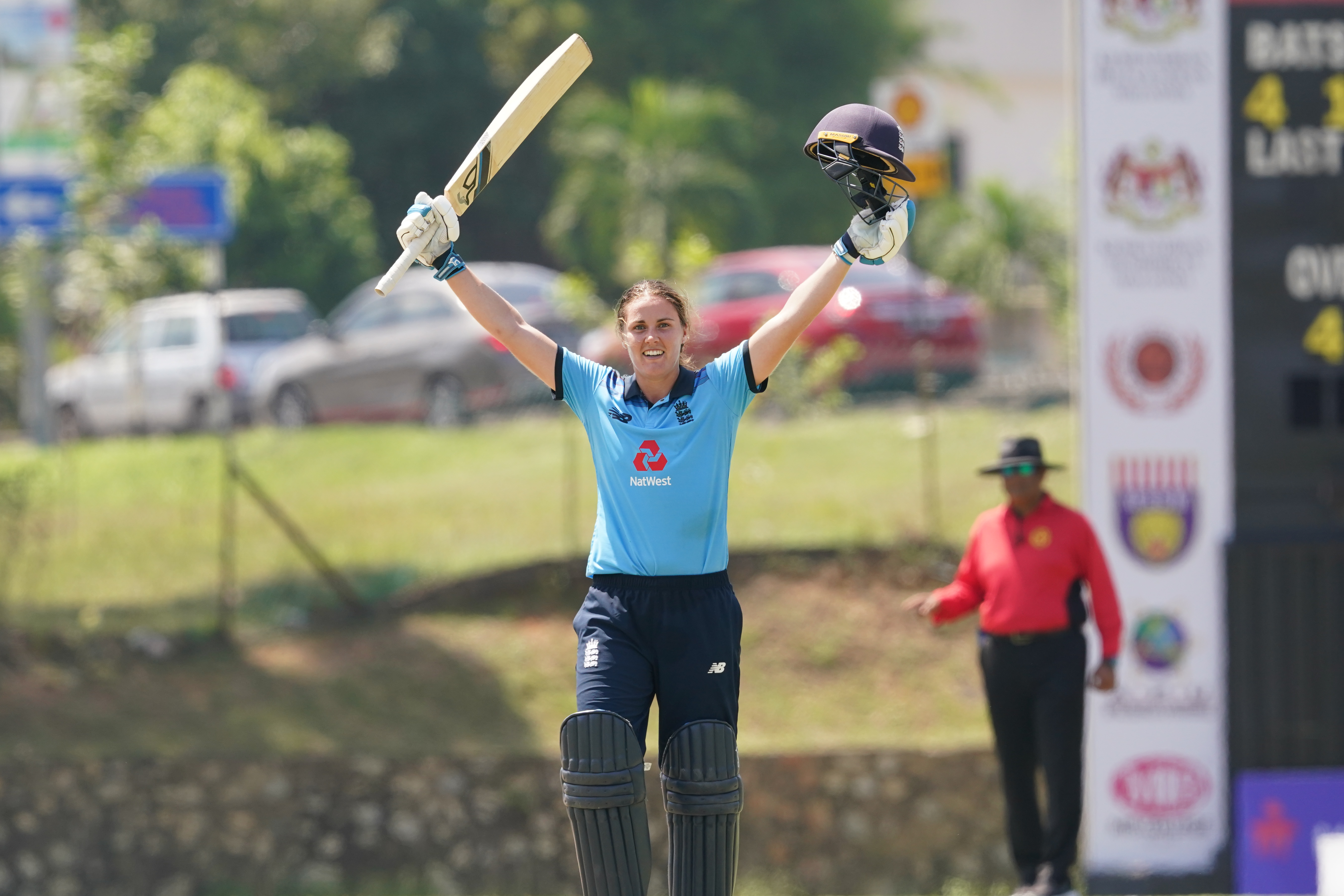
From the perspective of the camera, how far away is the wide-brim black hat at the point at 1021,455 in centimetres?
646

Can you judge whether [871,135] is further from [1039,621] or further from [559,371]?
[1039,621]

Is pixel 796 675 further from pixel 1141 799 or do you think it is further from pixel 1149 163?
pixel 1149 163

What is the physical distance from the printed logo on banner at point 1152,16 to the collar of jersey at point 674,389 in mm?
4190

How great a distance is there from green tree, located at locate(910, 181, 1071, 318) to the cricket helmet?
56.6ft

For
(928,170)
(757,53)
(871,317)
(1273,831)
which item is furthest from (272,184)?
(1273,831)

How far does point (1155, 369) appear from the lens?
26.3 feet

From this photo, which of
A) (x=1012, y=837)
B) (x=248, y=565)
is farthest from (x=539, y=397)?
(x=1012, y=837)

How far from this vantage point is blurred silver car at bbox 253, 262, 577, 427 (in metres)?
14.6

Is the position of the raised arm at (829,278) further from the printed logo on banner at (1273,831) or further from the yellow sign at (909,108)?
the yellow sign at (909,108)

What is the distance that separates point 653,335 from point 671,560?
1.86ft

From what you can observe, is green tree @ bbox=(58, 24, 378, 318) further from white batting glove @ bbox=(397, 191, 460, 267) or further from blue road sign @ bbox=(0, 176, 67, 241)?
white batting glove @ bbox=(397, 191, 460, 267)

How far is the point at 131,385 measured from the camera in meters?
17.3

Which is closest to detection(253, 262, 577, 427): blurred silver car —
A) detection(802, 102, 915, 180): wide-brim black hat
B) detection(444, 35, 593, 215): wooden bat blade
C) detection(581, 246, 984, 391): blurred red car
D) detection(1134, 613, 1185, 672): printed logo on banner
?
detection(581, 246, 984, 391): blurred red car

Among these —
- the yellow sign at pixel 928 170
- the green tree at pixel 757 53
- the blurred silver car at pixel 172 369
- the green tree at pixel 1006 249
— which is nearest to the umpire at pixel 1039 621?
the yellow sign at pixel 928 170
